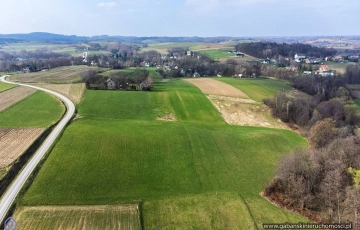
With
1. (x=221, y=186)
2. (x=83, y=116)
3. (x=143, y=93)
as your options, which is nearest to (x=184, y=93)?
(x=143, y=93)

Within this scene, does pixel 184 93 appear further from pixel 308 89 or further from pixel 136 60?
pixel 136 60

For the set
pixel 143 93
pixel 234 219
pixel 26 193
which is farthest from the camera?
pixel 143 93

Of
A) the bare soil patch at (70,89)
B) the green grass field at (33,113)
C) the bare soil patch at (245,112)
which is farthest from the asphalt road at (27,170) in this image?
the bare soil patch at (245,112)

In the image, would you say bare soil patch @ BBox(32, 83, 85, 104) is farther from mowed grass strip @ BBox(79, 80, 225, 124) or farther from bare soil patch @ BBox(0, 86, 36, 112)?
bare soil patch @ BBox(0, 86, 36, 112)

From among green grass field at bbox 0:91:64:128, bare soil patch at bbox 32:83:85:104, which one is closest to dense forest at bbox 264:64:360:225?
green grass field at bbox 0:91:64:128

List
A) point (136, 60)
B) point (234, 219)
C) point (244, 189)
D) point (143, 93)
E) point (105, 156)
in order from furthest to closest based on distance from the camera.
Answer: point (136, 60) < point (143, 93) < point (105, 156) < point (244, 189) < point (234, 219)

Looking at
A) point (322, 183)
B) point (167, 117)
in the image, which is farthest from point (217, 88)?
point (322, 183)
